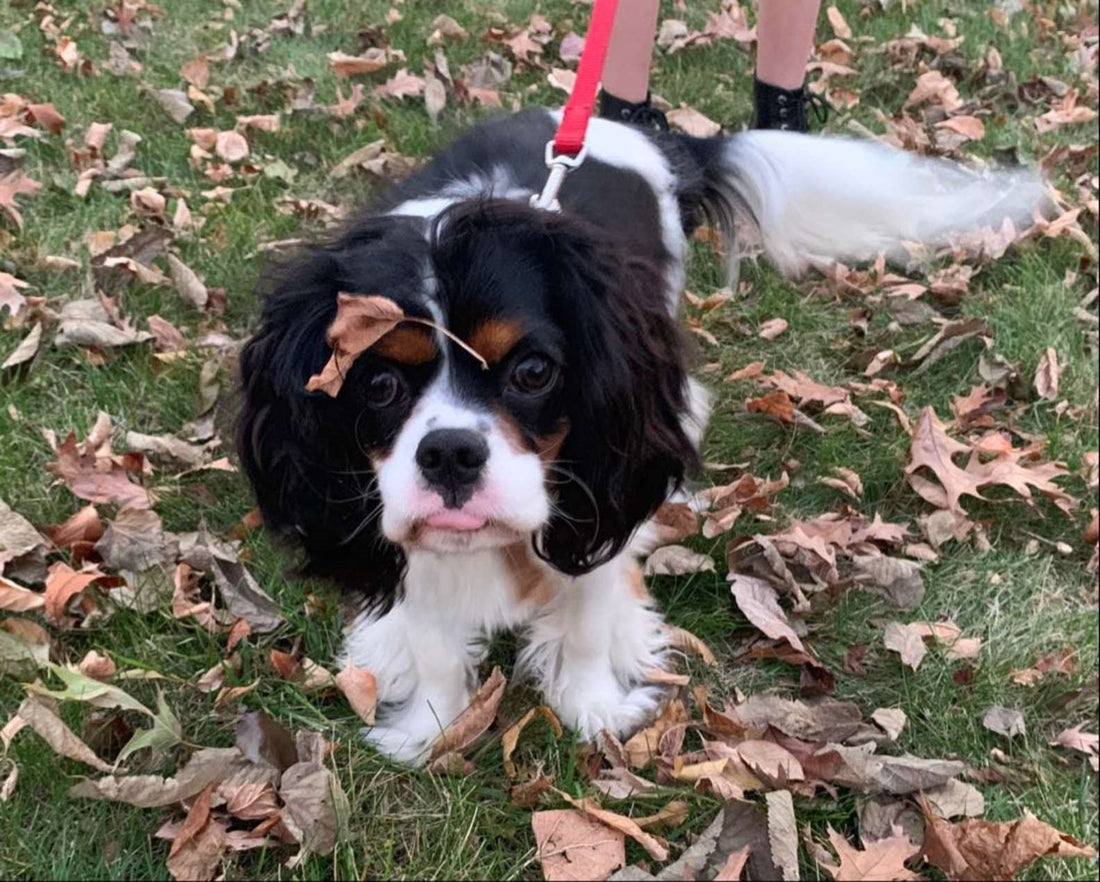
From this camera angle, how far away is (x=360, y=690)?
2.16 meters

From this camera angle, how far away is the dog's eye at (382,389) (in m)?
1.77

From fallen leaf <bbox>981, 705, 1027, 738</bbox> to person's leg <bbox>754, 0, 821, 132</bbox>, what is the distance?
218 cm

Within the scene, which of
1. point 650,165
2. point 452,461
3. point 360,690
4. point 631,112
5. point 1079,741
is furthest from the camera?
point 631,112

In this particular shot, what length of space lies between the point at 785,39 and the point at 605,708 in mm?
2322

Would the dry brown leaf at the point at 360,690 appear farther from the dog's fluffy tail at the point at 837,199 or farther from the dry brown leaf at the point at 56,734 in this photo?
the dog's fluffy tail at the point at 837,199

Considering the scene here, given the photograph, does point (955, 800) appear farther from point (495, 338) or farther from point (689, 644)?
point (495, 338)

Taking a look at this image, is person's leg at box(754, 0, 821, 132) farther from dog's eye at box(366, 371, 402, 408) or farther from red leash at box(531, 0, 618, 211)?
dog's eye at box(366, 371, 402, 408)

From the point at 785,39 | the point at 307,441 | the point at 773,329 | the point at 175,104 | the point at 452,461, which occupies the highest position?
the point at 785,39

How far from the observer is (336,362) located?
174cm

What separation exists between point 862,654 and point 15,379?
223 centimetres

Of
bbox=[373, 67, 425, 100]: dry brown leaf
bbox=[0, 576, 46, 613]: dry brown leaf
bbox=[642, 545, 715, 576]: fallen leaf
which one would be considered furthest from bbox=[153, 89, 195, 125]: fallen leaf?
bbox=[642, 545, 715, 576]: fallen leaf

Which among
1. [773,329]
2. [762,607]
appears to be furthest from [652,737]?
[773,329]

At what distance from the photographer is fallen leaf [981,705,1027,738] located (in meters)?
2.09

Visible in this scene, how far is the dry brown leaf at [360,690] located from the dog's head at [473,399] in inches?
9.3
